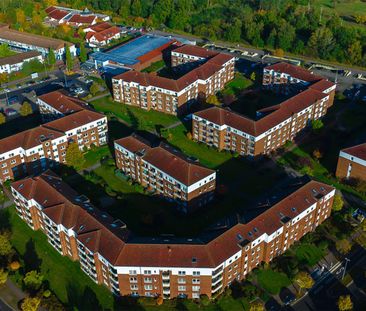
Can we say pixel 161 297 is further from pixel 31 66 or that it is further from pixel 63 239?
pixel 31 66

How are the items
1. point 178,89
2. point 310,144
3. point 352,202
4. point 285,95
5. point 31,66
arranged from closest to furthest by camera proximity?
point 352,202, point 310,144, point 178,89, point 285,95, point 31,66

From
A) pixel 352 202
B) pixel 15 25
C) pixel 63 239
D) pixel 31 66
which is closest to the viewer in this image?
pixel 63 239

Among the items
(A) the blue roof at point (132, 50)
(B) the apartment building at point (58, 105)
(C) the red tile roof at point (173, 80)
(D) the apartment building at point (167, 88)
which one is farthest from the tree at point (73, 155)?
(A) the blue roof at point (132, 50)

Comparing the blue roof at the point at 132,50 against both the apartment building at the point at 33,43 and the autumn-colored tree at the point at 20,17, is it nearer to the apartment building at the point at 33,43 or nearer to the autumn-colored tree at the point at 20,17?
the apartment building at the point at 33,43

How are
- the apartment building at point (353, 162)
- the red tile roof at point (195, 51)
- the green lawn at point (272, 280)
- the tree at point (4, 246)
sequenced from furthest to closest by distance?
the red tile roof at point (195, 51), the apartment building at point (353, 162), the tree at point (4, 246), the green lawn at point (272, 280)

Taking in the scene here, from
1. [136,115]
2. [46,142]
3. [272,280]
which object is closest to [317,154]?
[272,280]

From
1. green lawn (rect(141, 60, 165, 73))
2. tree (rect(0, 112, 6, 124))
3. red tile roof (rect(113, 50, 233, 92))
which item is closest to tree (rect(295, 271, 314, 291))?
red tile roof (rect(113, 50, 233, 92))

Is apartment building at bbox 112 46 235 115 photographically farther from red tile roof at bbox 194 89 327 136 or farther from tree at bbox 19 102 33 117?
tree at bbox 19 102 33 117

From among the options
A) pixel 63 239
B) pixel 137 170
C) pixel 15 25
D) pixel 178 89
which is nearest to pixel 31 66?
pixel 15 25
